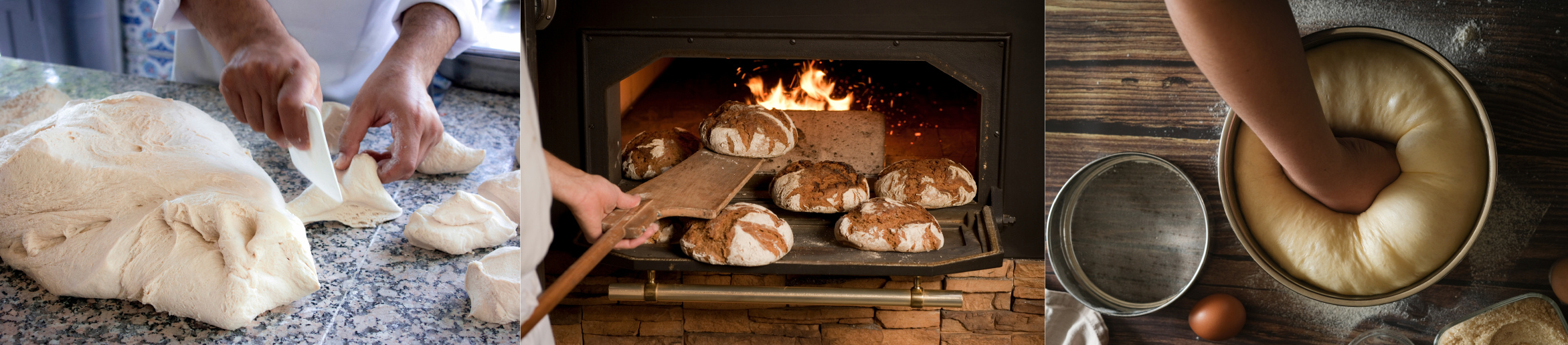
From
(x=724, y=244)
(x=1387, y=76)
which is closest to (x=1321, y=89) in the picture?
(x=1387, y=76)

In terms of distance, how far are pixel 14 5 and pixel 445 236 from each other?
1279 millimetres

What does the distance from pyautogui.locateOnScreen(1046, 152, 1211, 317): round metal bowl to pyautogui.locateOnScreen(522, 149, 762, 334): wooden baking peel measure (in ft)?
1.07

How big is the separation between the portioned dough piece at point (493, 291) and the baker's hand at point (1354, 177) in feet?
2.72

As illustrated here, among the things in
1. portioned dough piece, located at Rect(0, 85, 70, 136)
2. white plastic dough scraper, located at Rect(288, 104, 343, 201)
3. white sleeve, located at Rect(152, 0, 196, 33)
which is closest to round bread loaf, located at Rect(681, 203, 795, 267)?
white plastic dough scraper, located at Rect(288, 104, 343, 201)

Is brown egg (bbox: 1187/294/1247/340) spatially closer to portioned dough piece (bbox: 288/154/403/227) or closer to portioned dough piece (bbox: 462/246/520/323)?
portioned dough piece (bbox: 462/246/520/323)

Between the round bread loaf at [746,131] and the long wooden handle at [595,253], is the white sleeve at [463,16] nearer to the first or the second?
the round bread loaf at [746,131]

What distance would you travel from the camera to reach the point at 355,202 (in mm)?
1142

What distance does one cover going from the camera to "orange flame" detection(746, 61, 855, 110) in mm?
1060

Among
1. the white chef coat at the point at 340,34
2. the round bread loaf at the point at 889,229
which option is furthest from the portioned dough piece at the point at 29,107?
the round bread loaf at the point at 889,229

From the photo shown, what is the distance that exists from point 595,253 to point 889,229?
35cm

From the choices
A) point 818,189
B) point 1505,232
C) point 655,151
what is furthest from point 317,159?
point 1505,232

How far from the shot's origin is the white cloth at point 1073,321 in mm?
574

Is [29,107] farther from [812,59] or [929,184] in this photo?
[929,184]

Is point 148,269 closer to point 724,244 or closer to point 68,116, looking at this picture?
point 68,116
